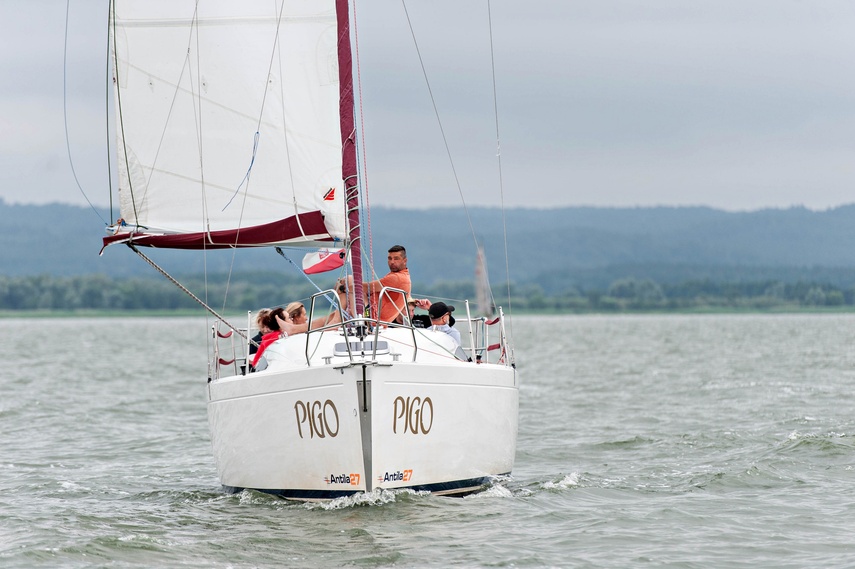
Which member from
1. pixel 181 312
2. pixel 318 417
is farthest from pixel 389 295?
pixel 181 312

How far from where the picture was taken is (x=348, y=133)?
519 inches

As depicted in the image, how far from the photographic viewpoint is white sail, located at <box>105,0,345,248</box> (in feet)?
44.4

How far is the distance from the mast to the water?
278 centimetres

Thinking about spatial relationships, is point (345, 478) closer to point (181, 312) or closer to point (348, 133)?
point (348, 133)

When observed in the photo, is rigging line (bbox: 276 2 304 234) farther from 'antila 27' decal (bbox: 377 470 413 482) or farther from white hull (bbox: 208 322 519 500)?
'antila 27' decal (bbox: 377 470 413 482)

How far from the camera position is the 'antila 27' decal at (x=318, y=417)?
1088 cm

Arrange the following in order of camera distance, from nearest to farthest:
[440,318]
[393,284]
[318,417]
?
[318,417], [393,284], [440,318]

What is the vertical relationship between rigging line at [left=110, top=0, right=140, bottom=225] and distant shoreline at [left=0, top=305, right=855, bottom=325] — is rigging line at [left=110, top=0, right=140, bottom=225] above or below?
above

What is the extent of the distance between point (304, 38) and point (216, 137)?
147 cm

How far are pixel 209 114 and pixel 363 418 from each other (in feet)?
15.3

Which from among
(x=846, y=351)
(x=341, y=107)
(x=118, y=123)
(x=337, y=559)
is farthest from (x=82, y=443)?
(x=846, y=351)

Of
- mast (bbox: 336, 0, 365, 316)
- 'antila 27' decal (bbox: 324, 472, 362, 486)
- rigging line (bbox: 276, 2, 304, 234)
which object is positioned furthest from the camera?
rigging line (bbox: 276, 2, 304, 234)

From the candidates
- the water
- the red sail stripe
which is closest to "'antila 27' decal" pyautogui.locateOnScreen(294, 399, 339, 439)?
the water

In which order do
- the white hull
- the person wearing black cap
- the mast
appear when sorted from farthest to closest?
the person wearing black cap < the mast < the white hull
